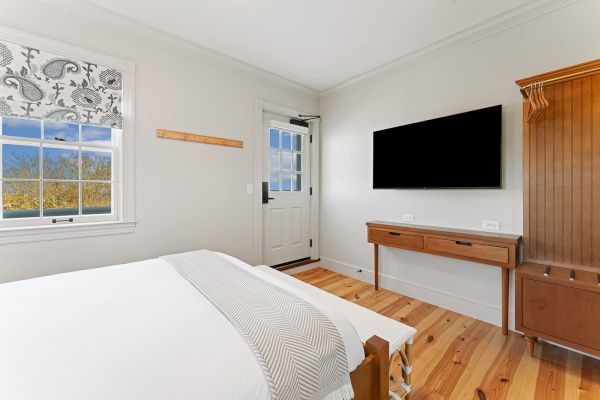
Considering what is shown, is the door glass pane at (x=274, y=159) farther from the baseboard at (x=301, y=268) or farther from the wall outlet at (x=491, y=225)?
the wall outlet at (x=491, y=225)

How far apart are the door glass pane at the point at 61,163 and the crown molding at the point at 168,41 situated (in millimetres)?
1081

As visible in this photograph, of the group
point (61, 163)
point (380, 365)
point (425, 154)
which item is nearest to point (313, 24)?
point (425, 154)

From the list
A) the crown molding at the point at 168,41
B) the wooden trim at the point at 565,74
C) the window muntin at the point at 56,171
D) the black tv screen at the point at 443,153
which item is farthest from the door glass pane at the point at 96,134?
the wooden trim at the point at 565,74

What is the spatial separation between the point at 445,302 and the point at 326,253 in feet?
5.35

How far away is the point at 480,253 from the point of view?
2.07 metres

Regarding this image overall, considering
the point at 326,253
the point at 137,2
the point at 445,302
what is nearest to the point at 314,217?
the point at 326,253

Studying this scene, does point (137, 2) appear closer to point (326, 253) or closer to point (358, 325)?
point (358, 325)

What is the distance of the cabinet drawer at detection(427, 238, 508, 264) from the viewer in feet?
6.43

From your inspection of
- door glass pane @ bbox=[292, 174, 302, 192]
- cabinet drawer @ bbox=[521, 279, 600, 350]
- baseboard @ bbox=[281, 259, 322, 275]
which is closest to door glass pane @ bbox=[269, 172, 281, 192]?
door glass pane @ bbox=[292, 174, 302, 192]

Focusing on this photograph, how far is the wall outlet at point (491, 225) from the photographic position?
2.19 meters

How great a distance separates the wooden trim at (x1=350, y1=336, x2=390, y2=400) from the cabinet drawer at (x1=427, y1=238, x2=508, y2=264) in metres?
1.48

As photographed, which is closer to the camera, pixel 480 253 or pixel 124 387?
pixel 124 387

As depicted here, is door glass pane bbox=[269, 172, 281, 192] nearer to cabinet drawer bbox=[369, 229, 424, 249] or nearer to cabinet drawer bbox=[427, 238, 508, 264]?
cabinet drawer bbox=[369, 229, 424, 249]

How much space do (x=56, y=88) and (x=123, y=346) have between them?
2.14 metres
